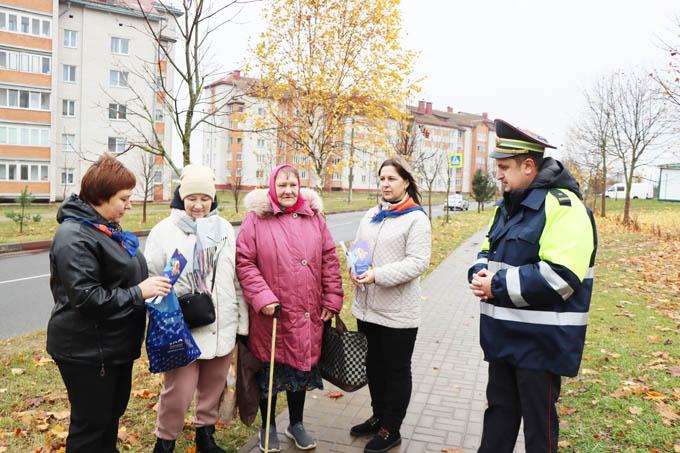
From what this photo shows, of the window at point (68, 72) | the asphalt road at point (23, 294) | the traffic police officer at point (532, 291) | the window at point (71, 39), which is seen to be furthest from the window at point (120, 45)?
the traffic police officer at point (532, 291)

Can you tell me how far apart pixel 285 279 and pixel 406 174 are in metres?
1.17

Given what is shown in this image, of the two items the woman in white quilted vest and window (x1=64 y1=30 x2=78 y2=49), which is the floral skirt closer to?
the woman in white quilted vest

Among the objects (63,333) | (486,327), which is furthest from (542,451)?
(63,333)

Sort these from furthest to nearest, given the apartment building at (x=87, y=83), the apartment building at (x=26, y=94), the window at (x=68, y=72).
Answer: the window at (x=68, y=72)
the apartment building at (x=87, y=83)
the apartment building at (x=26, y=94)

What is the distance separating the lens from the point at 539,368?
107 inches

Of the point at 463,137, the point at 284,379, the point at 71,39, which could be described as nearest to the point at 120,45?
the point at 71,39

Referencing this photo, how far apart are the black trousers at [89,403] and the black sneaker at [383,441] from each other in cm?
174

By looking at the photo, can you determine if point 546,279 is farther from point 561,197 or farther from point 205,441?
point 205,441

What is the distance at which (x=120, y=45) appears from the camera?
143ft

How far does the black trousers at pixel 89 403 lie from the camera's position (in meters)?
2.78

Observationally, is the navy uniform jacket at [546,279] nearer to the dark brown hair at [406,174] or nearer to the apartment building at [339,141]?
the dark brown hair at [406,174]

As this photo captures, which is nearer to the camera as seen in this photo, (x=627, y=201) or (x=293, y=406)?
(x=293, y=406)

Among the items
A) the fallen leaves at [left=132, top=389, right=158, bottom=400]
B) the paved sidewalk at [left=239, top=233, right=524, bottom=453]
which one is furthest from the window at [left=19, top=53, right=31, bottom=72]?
the fallen leaves at [left=132, top=389, right=158, bottom=400]

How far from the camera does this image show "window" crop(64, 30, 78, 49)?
41750 mm
